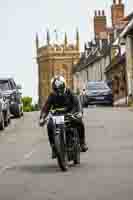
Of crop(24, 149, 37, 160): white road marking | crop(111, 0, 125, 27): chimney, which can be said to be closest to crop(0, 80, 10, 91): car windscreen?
crop(24, 149, 37, 160): white road marking

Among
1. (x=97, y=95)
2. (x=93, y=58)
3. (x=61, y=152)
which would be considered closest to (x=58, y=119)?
(x=61, y=152)

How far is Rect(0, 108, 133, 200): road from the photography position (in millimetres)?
11578

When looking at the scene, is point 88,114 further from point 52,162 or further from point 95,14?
point 95,14

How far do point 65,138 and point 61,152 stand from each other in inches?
18.9

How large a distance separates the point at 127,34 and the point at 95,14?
124 feet

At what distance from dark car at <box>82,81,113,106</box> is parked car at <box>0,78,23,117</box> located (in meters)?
13.9

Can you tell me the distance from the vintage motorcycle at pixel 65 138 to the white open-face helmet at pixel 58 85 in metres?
0.37

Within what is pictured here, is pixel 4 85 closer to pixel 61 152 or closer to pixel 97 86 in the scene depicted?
pixel 97 86

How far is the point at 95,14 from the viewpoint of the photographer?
339 feet

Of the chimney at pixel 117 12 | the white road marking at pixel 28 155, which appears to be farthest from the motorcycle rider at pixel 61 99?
the chimney at pixel 117 12

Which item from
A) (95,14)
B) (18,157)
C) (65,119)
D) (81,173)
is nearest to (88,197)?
(81,173)

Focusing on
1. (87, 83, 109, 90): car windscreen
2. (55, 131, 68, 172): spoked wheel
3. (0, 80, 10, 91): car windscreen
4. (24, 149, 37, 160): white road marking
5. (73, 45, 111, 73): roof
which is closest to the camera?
(55, 131, 68, 172): spoked wheel

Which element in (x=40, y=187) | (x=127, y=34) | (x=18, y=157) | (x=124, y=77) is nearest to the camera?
(x=40, y=187)

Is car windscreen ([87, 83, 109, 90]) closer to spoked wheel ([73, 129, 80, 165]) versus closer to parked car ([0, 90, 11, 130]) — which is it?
parked car ([0, 90, 11, 130])
